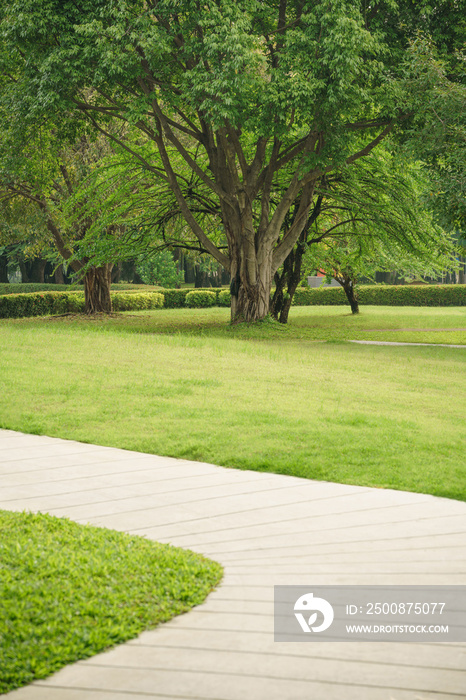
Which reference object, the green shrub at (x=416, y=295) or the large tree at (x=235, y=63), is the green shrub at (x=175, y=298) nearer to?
the green shrub at (x=416, y=295)

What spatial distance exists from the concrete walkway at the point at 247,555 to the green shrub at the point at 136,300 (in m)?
25.3

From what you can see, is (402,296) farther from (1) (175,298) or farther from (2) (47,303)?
(2) (47,303)

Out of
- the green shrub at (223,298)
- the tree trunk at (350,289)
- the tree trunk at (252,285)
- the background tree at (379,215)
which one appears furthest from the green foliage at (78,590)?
the green shrub at (223,298)

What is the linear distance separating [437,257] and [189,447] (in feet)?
58.1

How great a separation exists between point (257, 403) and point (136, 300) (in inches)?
998

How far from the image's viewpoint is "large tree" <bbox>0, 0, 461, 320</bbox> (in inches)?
596

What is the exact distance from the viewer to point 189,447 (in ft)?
23.8

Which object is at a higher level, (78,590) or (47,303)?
(47,303)

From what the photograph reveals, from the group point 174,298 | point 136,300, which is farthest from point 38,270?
point 136,300

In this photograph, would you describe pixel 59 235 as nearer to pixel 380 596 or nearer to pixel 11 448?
pixel 11 448

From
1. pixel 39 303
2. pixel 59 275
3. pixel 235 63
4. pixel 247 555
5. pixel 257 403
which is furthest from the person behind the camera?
pixel 59 275

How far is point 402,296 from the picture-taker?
4222 cm

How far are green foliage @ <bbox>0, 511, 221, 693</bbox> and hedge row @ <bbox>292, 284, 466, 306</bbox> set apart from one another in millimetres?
37609

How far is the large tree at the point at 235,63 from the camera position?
49.7 feet
